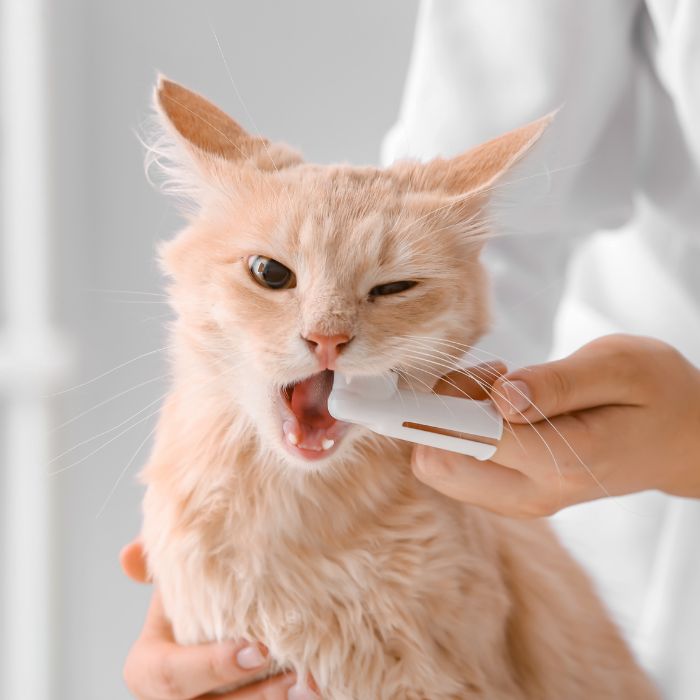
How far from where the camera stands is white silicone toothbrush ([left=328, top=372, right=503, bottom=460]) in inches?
31.1

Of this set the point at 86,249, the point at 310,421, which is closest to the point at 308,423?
the point at 310,421

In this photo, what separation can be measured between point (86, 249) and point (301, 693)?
136cm

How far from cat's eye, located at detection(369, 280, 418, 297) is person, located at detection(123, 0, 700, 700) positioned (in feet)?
0.62

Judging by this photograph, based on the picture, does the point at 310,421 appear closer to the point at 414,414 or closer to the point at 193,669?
the point at 414,414

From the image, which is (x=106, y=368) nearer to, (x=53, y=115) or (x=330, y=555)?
(x=53, y=115)

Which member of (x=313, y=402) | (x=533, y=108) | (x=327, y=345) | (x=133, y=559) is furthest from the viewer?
(x=533, y=108)

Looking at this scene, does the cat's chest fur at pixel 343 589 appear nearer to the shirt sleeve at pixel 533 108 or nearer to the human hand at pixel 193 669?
the human hand at pixel 193 669

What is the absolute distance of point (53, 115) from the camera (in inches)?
75.9

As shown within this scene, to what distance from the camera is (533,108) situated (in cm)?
125

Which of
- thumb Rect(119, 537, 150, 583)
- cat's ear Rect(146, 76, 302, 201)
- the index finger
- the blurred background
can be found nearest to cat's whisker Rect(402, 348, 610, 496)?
the index finger

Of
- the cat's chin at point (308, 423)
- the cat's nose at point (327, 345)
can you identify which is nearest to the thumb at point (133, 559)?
the cat's chin at point (308, 423)

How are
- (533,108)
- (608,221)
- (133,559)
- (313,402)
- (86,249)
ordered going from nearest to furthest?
1. (313,402)
2. (133,559)
3. (533,108)
4. (608,221)
5. (86,249)

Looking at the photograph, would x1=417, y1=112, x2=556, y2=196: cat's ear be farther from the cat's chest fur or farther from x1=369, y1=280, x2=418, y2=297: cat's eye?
the cat's chest fur

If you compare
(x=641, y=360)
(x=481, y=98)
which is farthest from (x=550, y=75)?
(x=641, y=360)
